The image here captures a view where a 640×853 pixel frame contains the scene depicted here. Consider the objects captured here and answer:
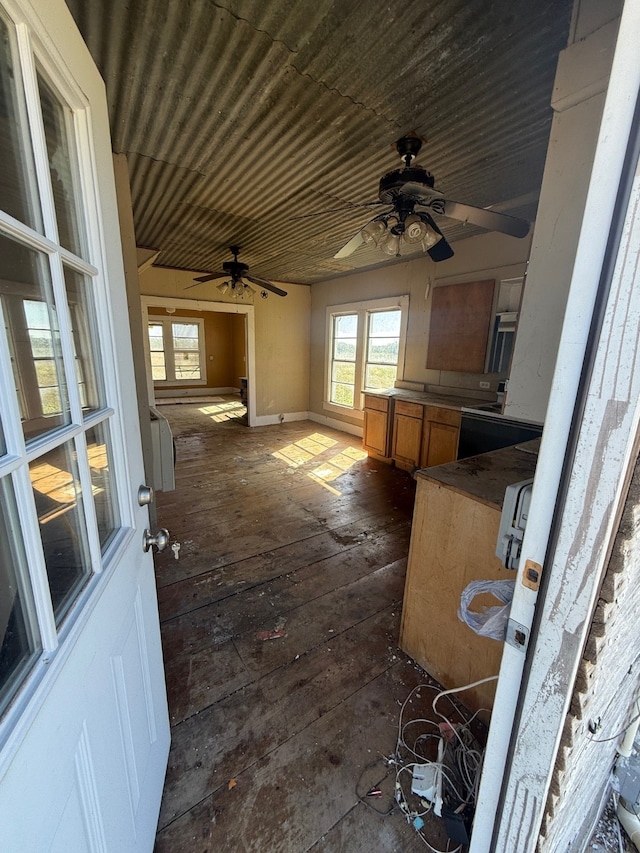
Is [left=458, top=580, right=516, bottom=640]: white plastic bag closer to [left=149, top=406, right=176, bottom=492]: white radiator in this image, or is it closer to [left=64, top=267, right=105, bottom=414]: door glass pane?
[left=64, top=267, right=105, bottom=414]: door glass pane

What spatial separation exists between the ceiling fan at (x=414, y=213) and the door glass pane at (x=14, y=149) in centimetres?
174

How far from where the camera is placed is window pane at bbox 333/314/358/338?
18.2 ft

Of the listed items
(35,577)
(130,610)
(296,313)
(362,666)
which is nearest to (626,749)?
(362,666)

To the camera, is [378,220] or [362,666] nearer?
[362,666]

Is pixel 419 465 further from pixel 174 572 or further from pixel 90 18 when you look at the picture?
pixel 90 18

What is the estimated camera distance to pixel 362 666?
5.50ft

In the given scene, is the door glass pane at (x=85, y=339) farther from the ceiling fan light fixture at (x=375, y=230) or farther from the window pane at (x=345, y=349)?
the window pane at (x=345, y=349)

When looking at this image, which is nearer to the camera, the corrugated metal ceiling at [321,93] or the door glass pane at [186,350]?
the corrugated metal ceiling at [321,93]

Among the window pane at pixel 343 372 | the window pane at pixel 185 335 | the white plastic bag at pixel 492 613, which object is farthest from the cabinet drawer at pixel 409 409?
the window pane at pixel 185 335

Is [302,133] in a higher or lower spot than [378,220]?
higher

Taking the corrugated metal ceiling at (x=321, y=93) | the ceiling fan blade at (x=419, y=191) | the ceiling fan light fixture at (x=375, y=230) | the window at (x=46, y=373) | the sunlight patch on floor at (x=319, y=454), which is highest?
the corrugated metal ceiling at (x=321, y=93)

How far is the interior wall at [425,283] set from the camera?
3.54 meters

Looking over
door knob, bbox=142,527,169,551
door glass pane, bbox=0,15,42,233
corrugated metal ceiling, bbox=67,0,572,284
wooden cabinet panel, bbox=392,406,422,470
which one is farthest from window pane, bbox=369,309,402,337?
door glass pane, bbox=0,15,42,233

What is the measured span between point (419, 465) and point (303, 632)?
2.57m
